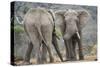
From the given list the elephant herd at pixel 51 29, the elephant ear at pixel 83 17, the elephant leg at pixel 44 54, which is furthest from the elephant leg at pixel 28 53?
the elephant ear at pixel 83 17

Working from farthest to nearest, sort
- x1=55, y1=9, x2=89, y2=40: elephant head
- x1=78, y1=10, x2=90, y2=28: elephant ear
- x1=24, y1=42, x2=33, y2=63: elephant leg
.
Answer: x1=78, y1=10, x2=90, y2=28: elephant ear, x1=55, y1=9, x2=89, y2=40: elephant head, x1=24, y1=42, x2=33, y2=63: elephant leg

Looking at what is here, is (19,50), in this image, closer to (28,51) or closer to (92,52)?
(28,51)

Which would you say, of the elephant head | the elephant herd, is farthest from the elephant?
the elephant head

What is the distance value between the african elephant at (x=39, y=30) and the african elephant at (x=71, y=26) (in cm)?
13

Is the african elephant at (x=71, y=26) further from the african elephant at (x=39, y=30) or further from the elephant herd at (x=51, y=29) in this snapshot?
the african elephant at (x=39, y=30)

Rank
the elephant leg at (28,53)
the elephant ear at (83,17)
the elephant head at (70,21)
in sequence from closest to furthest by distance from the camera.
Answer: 1. the elephant leg at (28,53)
2. the elephant head at (70,21)
3. the elephant ear at (83,17)

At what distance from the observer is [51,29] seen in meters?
2.72

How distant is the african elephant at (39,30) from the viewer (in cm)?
261

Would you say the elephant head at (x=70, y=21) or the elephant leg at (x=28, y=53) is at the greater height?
the elephant head at (x=70, y=21)

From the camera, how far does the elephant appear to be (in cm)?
261

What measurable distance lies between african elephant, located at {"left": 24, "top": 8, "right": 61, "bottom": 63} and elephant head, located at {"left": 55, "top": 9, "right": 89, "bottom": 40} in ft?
0.43

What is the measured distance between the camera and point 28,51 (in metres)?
2.60

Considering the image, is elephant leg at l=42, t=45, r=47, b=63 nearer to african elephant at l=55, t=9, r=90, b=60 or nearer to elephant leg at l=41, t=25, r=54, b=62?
elephant leg at l=41, t=25, r=54, b=62
